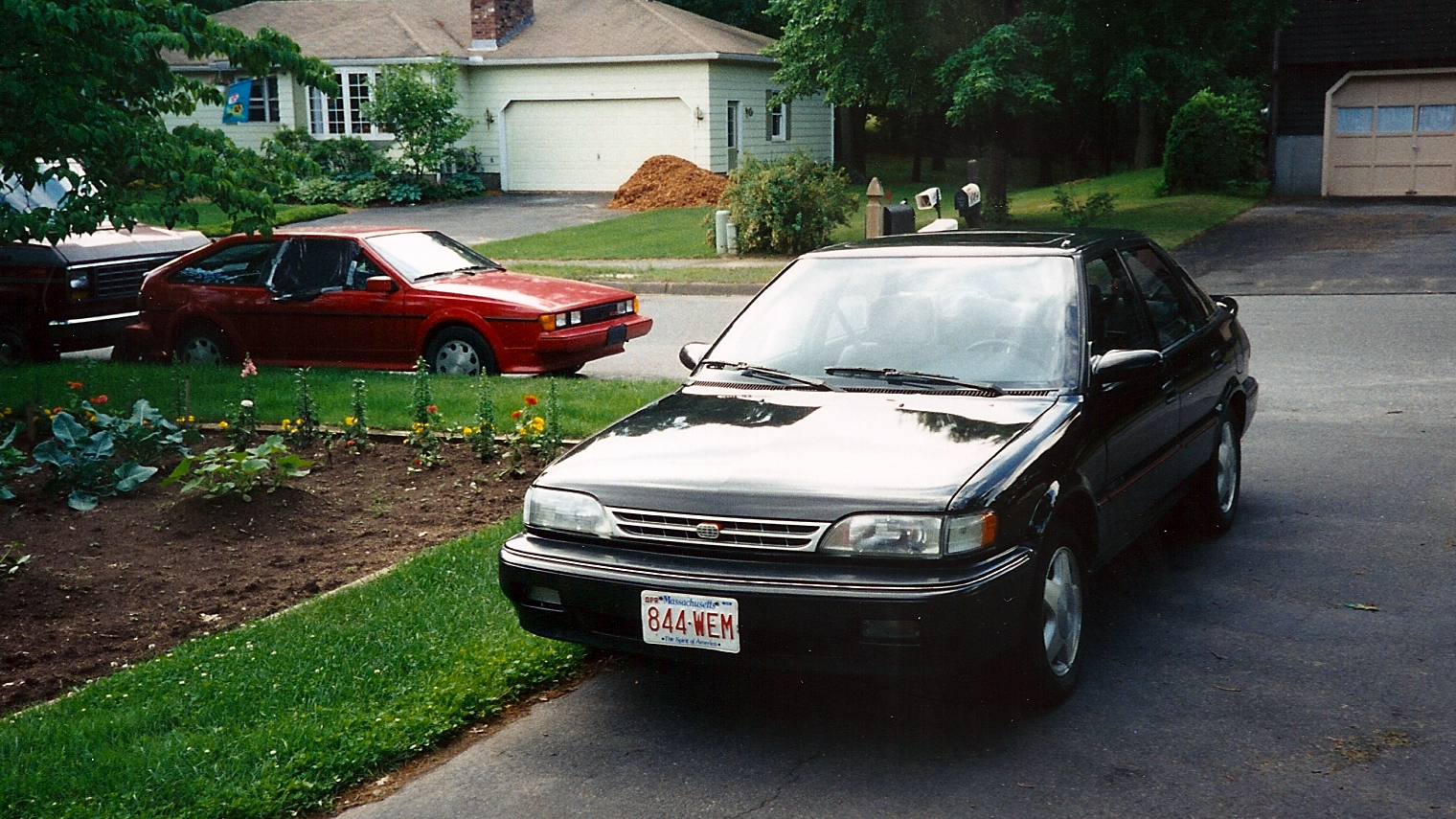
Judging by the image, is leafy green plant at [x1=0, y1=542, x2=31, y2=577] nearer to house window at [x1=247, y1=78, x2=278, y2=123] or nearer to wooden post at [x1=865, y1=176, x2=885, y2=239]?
wooden post at [x1=865, y1=176, x2=885, y2=239]

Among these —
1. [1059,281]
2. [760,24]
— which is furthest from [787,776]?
[760,24]

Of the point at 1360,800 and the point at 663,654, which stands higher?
the point at 663,654

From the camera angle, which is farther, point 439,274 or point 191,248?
point 191,248

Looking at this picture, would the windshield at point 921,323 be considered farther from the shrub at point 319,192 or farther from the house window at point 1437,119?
the shrub at point 319,192

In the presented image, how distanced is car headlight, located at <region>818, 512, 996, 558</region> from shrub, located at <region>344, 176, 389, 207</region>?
1284 inches

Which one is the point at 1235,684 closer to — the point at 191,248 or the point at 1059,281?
the point at 1059,281

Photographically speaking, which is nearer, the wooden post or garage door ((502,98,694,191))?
the wooden post

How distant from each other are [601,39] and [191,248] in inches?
958

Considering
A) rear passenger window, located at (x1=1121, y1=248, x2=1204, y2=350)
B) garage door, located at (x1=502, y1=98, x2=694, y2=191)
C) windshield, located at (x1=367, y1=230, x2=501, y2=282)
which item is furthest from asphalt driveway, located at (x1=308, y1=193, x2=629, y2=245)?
rear passenger window, located at (x1=1121, y1=248, x2=1204, y2=350)

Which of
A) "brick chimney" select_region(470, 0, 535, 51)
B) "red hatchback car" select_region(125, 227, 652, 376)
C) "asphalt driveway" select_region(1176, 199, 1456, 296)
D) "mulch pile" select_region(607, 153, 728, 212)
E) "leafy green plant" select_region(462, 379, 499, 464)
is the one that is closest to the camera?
"leafy green plant" select_region(462, 379, 499, 464)

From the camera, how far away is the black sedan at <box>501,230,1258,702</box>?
4.16m

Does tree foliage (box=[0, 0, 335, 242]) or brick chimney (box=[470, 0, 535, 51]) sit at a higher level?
brick chimney (box=[470, 0, 535, 51])

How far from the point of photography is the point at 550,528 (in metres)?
4.68

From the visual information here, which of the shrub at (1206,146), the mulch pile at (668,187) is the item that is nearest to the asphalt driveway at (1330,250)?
the shrub at (1206,146)
